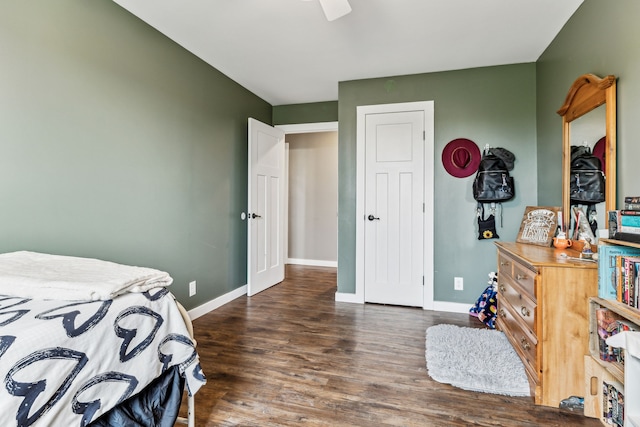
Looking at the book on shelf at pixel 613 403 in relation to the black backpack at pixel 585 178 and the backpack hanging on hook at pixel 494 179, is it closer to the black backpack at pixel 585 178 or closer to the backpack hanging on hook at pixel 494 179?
the black backpack at pixel 585 178

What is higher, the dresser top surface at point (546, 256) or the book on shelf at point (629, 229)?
the book on shelf at point (629, 229)

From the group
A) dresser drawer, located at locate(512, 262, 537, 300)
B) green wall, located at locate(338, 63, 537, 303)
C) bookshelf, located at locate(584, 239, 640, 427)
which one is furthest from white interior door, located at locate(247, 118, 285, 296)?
bookshelf, located at locate(584, 239, 640, 427)

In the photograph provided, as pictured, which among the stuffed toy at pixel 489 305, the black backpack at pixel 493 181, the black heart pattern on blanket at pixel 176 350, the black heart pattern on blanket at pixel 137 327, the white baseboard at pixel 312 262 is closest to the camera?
the black heart pattern on blanket at pixel 137 327

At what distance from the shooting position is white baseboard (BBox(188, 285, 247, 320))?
3.09m

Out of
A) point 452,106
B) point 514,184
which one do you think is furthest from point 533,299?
point 452,106

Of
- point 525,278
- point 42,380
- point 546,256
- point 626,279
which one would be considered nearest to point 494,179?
point 546,256

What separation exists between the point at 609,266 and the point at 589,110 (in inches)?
44.2

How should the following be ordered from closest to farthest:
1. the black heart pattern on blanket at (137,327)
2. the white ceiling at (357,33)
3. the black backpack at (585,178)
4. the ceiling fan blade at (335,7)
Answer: the black heart pattern on blanket at (137,327) → the ceiling fan blade at (335,7) → the black backpack at (585,178) → the white ceiling at (357,33)

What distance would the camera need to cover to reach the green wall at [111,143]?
5.79ft

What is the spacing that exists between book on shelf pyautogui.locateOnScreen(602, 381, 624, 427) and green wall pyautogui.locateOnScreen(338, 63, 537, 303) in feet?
5.79

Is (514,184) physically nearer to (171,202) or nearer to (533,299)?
(533,299)

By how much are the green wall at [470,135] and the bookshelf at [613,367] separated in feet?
5.50

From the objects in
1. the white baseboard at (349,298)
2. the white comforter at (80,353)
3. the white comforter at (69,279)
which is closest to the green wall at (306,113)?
the white baseboard at (349,298)

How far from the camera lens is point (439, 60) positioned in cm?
312
